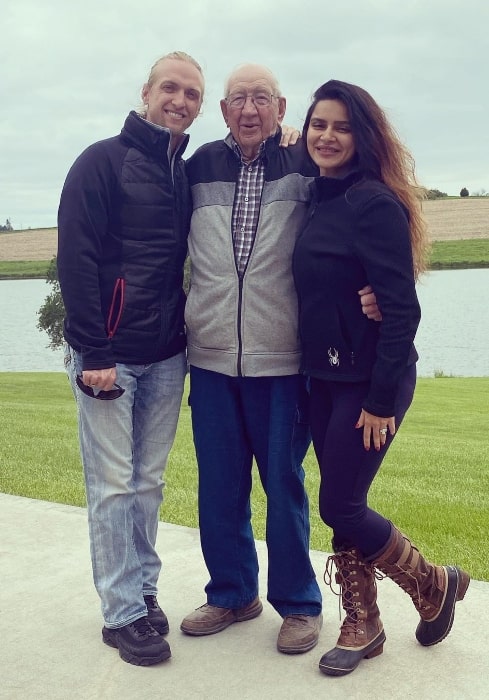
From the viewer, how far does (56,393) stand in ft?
47.6

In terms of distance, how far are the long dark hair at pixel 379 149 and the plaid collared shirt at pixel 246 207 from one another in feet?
1.22

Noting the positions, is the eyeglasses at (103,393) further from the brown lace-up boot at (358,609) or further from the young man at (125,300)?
the brown lace-up boot at (358,609)

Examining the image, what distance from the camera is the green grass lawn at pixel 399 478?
4723mm

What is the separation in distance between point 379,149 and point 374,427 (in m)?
0.90

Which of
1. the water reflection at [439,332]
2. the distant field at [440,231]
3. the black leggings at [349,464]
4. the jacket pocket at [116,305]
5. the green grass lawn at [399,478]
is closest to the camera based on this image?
the black leggings at [349,464]

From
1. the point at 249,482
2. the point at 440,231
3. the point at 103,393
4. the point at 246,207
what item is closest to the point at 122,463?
the point at 103,393

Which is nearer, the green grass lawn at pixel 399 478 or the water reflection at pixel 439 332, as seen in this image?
the green grass lawn at pixel 399 478

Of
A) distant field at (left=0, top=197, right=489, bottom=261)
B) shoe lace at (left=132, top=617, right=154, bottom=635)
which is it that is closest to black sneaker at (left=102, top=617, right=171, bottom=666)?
shoe lace at (left=132, top=617, right=154, bottom=635)

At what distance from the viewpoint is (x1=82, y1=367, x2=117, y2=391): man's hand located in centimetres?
267

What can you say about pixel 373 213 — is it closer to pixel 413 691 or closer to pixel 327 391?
pixel 327 391

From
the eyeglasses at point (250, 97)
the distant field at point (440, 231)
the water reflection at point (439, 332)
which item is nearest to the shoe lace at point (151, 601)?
the eyeglasses at point (250, 97)

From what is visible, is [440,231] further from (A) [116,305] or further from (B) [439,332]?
(A) [116,305]

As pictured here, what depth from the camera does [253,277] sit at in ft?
9.21

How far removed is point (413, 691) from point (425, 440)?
21.2 feet
